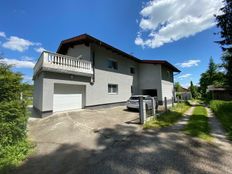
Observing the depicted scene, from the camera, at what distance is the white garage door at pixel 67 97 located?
33.1 ft

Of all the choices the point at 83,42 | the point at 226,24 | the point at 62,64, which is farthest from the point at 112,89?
the point at 226,24

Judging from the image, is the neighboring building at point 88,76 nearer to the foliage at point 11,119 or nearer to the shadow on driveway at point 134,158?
the foliage at point 11,119

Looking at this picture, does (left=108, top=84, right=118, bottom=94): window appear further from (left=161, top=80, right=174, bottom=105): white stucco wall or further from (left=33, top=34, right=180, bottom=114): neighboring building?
(left=161, top=80, right=174, bottom=105): white stucco wall

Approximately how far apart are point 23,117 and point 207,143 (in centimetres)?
722

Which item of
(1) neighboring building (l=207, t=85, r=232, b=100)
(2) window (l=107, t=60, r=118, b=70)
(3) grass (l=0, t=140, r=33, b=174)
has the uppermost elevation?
(2) window (l=107, t=60, r=118, b=70)

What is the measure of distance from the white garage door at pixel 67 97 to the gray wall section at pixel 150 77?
34.9 ft

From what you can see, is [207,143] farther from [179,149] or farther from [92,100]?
[92,100]

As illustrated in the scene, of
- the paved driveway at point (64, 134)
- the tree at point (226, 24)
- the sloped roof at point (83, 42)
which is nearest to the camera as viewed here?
the paved driveway at point (64, 134)

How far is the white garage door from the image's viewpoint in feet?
33.1

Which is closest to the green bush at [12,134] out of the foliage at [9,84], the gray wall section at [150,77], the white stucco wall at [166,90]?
the foliage at [9,84]

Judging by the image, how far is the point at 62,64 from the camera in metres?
10.2

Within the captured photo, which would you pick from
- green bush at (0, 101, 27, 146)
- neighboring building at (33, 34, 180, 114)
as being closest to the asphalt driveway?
green bush at (0, 101, 27, 146)

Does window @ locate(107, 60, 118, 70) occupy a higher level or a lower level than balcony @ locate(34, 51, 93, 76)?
higher

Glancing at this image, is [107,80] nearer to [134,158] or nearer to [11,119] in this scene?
[11,119]
